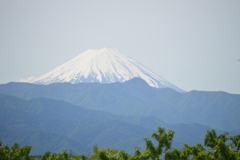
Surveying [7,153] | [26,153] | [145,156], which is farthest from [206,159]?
[7,153]

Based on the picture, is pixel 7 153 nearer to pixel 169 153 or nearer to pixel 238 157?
pixel 169 153

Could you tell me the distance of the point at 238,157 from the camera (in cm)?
2378

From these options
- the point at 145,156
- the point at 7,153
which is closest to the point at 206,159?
the point at 145,156

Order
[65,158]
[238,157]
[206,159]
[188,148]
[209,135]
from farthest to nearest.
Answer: [209,135] < [65,158] < [188,148] < [206,159] < [238,157]

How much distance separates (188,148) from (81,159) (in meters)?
9.90

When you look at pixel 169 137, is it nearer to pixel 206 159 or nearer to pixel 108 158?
pixel 206 159

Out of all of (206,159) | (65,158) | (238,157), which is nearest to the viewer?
(238,157)

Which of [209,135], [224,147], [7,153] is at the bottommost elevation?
[7,153]

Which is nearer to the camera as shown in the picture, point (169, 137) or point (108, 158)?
point (108, 158)

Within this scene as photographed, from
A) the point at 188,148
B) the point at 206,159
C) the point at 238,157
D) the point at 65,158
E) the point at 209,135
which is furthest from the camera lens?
the point at 209,135

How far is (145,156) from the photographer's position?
1027 inches

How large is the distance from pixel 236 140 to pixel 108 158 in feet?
48.5

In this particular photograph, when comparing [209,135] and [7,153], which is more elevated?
Answer: [209,135]

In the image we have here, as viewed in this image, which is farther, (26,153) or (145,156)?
(26,153)
